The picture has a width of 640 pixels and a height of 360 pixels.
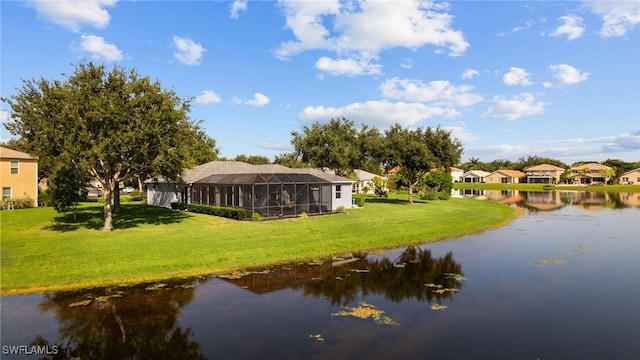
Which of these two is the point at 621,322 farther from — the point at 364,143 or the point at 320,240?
the point at 364,143

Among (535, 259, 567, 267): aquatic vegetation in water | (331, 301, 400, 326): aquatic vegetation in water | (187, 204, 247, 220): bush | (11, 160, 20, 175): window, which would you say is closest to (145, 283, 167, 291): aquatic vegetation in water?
(331, 301, 400, 326): aquatic vegetation in water

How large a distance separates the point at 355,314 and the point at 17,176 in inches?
1634

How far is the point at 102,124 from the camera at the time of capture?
76.3 feet

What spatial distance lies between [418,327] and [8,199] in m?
42.8

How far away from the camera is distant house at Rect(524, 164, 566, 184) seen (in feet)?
383

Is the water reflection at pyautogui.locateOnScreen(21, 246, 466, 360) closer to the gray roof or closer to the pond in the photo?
the pond

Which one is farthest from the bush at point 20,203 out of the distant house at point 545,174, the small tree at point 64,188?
the distant house at point 545,174

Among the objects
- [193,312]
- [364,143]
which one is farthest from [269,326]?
[364,143]

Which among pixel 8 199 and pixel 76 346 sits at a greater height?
pixel 8 199

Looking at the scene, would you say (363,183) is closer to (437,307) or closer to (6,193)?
(6,193)

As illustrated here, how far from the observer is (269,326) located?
10648 mm

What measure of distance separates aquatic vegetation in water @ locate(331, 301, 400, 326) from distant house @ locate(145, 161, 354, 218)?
18.6 metres

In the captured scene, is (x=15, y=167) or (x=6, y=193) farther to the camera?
(x=15, y=167)

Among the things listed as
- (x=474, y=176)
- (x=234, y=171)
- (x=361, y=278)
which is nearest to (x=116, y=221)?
(x=234, y=171)
